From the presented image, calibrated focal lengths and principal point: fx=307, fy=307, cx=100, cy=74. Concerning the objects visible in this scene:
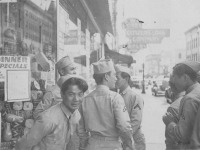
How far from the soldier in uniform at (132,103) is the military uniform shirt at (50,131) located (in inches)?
59.3

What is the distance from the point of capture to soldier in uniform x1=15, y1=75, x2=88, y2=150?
2422mm

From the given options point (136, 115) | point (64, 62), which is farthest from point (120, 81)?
point (64, 62)

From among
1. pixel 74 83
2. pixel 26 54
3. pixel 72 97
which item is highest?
pixel 26 54

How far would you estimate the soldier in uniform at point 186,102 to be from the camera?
2662 millimetres

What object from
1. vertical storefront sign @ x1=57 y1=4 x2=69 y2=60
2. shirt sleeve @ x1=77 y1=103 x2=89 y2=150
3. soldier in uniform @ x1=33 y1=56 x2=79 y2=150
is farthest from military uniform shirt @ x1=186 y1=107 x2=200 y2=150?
vertical storefront sign @ x1=57 y1=4 x2=69 y2=60

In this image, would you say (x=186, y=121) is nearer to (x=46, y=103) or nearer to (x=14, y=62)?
(x=46, y=103)

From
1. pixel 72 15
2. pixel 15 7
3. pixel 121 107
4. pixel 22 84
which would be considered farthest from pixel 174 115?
pixel 72 15

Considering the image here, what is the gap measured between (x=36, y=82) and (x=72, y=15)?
2.44m

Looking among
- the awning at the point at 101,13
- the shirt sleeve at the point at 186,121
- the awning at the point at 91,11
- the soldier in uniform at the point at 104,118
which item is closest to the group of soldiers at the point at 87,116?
the soldier in uniform at the point at 104,118

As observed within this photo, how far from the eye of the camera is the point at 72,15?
695 cm

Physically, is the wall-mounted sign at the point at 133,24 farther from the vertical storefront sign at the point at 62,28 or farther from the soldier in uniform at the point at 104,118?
the soldier in uniform at the point at 104,118

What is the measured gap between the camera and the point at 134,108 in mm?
4086

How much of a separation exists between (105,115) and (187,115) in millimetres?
881

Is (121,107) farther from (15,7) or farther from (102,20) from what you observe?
(102,20)
